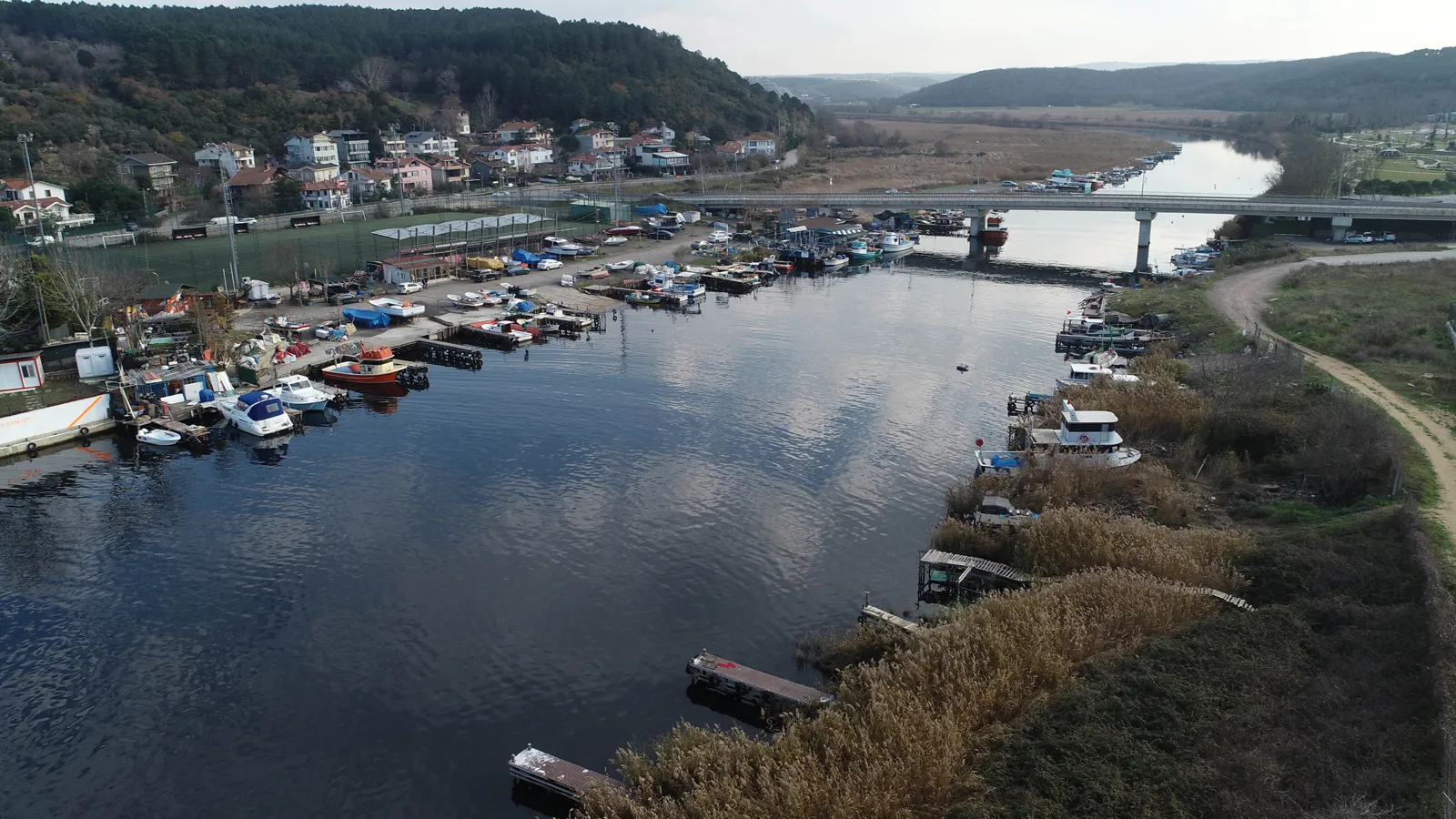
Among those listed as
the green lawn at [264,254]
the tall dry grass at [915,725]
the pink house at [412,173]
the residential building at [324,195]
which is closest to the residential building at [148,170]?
the residential building at [324,195]

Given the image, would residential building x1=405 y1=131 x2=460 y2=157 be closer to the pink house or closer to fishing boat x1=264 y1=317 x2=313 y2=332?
the pink house

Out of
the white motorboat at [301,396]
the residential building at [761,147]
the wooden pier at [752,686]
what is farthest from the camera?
the residential building at [761,147]

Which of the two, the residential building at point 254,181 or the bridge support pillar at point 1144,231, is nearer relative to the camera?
the bridge support pillar at point 1144,231

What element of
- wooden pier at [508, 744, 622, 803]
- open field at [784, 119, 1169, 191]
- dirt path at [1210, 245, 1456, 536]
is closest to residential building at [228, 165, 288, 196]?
open field at [784, 119, 1169, 191]

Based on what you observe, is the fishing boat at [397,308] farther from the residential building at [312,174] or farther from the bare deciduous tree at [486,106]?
the bare deciduous tree at [486,106]

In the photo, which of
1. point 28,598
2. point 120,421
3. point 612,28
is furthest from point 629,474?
point 612,28

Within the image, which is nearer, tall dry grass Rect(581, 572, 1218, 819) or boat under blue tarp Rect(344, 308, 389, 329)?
tall dry grass Rect(581, 572, 1218, 819)

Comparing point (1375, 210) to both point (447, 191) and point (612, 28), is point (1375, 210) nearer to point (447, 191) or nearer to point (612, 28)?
point (447, 191)

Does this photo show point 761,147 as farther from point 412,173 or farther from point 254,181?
point 254,181
